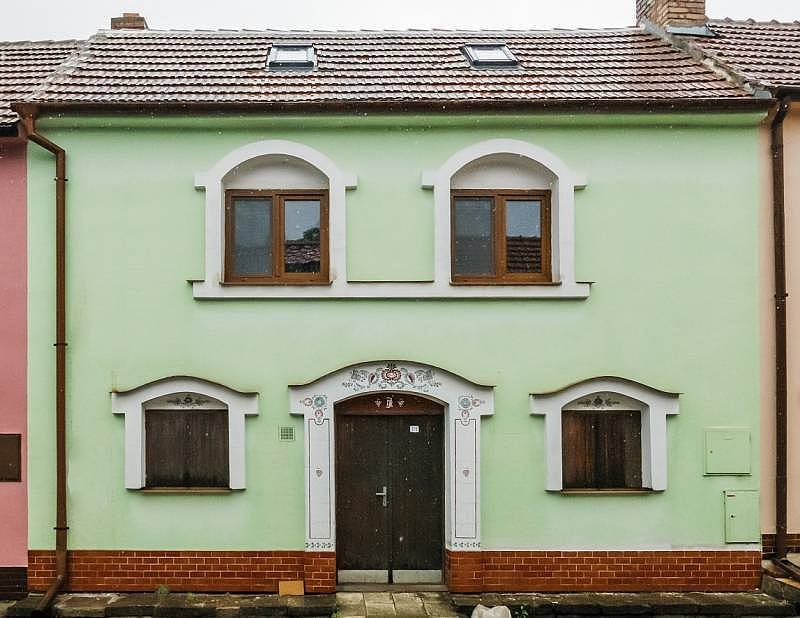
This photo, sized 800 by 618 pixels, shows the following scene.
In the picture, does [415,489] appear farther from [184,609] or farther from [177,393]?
[177,393]

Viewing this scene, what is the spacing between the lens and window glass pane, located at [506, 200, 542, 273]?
8898mm

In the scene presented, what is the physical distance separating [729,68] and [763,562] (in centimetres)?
613

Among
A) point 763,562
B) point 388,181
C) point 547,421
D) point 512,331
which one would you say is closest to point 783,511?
point 763,562

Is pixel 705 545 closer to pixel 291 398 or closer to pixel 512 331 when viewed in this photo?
pixel 512 331

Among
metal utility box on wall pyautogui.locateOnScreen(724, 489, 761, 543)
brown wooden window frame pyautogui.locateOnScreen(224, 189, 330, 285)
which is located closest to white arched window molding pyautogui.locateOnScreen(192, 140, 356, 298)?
brown wooden window frame pyautogui.locateOnScreen(224, 189, 330, 285)

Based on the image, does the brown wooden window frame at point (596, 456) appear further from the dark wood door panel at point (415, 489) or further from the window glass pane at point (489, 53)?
the window glass pane at point (489, 53)

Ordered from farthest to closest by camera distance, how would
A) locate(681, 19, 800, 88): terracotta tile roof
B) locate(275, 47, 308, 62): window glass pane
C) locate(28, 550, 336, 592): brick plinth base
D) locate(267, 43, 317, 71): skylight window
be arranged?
locate(275, 47, 308, 62): window glass pane < locate(267, 43, 317, 71): skylight window < locate(681, 19, 800, 88): terracotta tile roof < locate(28, 550, 336, 592): brick plinth base

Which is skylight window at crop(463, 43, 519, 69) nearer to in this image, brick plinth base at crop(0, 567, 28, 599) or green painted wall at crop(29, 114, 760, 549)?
green painted wall at crop(29, 114, 760, 549)

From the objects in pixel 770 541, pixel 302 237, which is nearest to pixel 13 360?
pixel 302 237

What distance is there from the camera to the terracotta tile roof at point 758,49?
915 centimetres

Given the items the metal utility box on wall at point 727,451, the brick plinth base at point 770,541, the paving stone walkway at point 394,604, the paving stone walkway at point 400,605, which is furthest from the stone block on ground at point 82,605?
the brick plinth base at point 770,541

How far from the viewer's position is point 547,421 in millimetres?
8562

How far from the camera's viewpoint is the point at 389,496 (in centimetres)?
887

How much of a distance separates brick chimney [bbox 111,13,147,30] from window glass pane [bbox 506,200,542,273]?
746 centimetres
